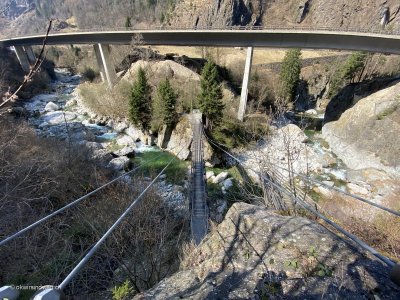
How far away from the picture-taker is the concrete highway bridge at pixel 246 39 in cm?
1802

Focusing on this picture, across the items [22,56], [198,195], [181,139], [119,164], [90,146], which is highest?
[22,56]

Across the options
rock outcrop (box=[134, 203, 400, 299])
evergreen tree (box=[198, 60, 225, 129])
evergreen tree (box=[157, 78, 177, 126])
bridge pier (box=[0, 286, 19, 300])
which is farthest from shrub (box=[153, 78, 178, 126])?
bridge pier (box=[0, 286, 19, 300])

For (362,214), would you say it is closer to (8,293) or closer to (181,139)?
(181,139)

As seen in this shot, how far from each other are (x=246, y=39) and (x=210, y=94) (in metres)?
7.81

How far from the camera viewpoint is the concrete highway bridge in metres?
18.0

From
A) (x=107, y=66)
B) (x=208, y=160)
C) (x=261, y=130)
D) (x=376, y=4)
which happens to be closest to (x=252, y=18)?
(x=376, y=4)

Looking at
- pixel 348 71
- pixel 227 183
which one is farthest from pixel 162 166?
pixel 348 71

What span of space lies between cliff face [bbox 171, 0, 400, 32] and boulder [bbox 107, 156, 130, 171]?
47.1 m

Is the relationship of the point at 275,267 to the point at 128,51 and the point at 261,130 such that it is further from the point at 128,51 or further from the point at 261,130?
the point at 128,51

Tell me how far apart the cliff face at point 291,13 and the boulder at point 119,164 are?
154 ft

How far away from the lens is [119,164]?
608 inches

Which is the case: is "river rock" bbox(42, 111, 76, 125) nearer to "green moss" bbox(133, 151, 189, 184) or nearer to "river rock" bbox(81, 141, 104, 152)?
"river rock" bbox(81, 141, 104, 152)

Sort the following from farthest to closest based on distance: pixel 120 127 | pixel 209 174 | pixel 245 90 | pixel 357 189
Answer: pixel 245 90 → pixel 120 127 → pixel 209 174 → pixel 357 189

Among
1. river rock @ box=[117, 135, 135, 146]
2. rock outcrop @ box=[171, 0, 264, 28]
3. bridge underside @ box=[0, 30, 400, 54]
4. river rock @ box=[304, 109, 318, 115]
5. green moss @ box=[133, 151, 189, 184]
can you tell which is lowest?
river rock @ box=[304, 109, 318, 115]
